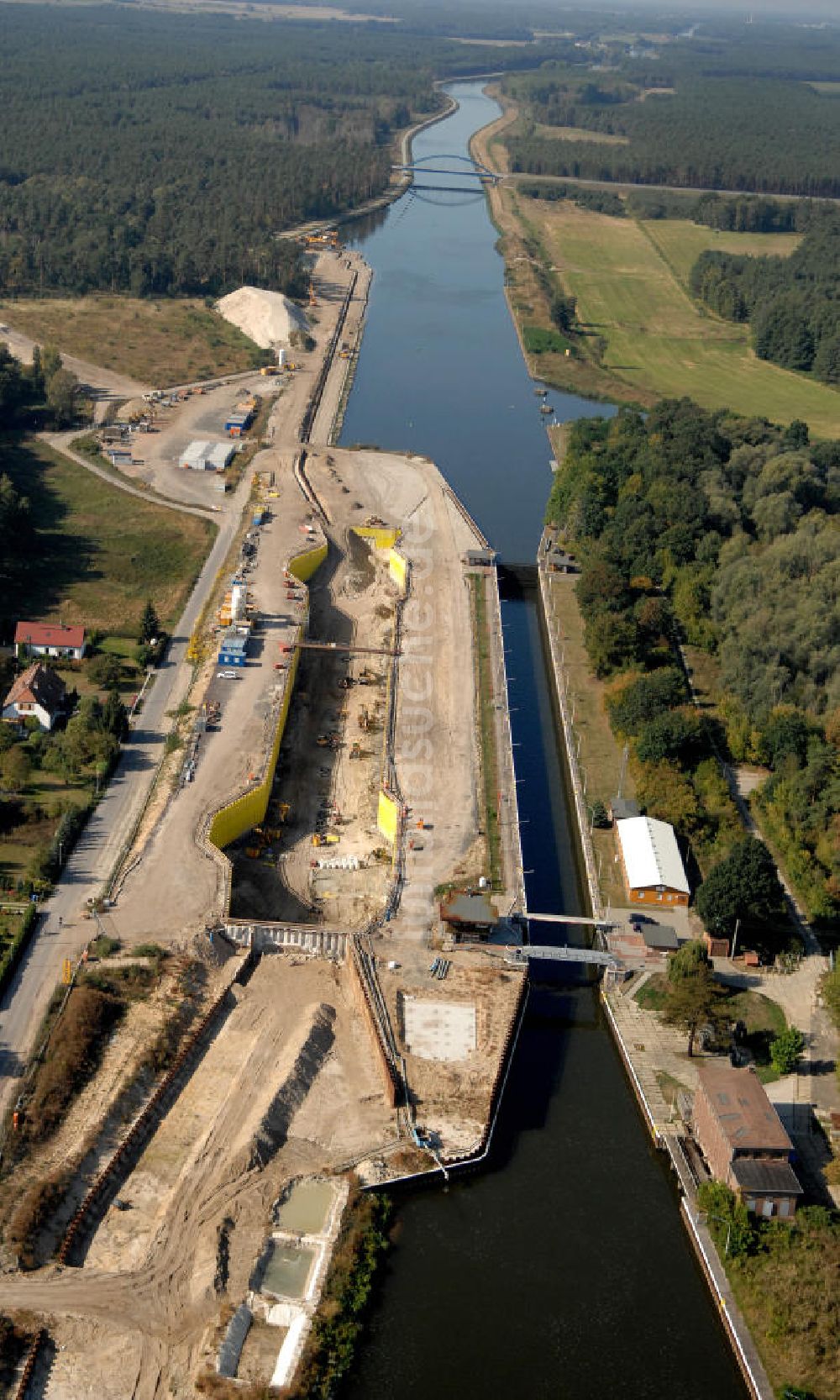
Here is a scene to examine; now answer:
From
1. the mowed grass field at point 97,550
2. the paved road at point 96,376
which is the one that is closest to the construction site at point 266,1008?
the mowed grass field at point 97,550

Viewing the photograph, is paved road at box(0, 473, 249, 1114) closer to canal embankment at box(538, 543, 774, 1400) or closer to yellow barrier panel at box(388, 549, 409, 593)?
yellow barrier panel at box(388, 549, 409, 593)

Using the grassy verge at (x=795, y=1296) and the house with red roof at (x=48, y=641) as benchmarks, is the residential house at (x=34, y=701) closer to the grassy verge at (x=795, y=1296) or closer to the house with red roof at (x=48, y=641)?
the house with red roof at (x=48, y=641)

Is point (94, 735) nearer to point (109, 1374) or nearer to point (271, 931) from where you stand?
point (271, 931)

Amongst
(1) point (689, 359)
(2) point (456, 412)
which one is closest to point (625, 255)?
(1) point (689, 359)

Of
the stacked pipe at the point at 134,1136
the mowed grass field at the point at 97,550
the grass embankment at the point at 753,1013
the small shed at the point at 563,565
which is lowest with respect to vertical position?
the small shed at the point at 563,565

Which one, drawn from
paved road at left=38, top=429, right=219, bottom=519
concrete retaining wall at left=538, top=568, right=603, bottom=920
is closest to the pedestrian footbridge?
concrete retaining wall at left=538, top=568, right=603, bottom=920

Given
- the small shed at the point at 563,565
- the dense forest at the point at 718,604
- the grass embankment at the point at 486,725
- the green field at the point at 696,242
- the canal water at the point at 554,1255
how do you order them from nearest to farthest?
the canal water at the point at 554,1255 < the grass embankment at the point at 486,725 < the dense forest at the point at 718,604 < the small shed at the point at 563,565 < the green field at the point at 696,242
